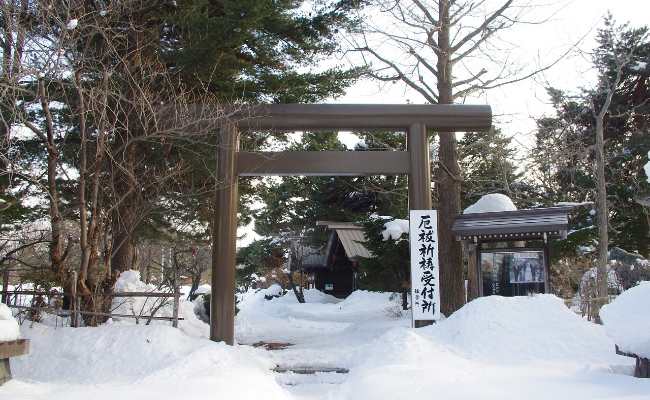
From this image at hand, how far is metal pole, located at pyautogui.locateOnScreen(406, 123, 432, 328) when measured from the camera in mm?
10852

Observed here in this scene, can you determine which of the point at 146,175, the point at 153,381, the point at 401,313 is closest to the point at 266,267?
the point at 401,313

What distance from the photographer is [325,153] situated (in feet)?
35.6

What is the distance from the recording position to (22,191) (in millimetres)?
12664

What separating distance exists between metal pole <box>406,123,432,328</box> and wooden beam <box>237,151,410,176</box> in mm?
181

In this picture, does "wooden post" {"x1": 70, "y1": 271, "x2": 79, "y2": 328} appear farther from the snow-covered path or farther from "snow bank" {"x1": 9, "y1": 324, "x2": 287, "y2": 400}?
the snow-covered path

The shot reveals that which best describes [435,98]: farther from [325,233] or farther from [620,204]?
[325,233]

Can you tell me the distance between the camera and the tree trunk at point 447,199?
1377 cm

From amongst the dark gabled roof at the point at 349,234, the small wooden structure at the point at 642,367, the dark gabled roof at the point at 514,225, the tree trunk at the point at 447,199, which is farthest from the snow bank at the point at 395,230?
the small wooden structure at the point at 642,367

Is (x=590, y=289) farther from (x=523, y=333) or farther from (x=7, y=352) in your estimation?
(x=7, y=352)

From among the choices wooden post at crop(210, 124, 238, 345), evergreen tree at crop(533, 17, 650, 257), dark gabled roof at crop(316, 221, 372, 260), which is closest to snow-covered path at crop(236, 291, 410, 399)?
wooden post at crop(210, 124, 238, 345)

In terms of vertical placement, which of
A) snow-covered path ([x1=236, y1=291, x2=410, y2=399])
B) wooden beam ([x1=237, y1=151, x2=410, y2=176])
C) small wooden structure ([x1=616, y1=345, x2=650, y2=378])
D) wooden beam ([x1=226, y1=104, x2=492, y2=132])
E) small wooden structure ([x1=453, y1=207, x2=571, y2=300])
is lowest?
snow-covered path ([x1=236, y1=291, x2=410, y2=399])

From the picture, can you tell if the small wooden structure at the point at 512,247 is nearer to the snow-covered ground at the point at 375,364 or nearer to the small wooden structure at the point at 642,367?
the snow-covered ground at the point at 375,364

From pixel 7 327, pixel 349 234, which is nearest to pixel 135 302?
pixel 7 327

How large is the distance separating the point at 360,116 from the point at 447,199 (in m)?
4.82
